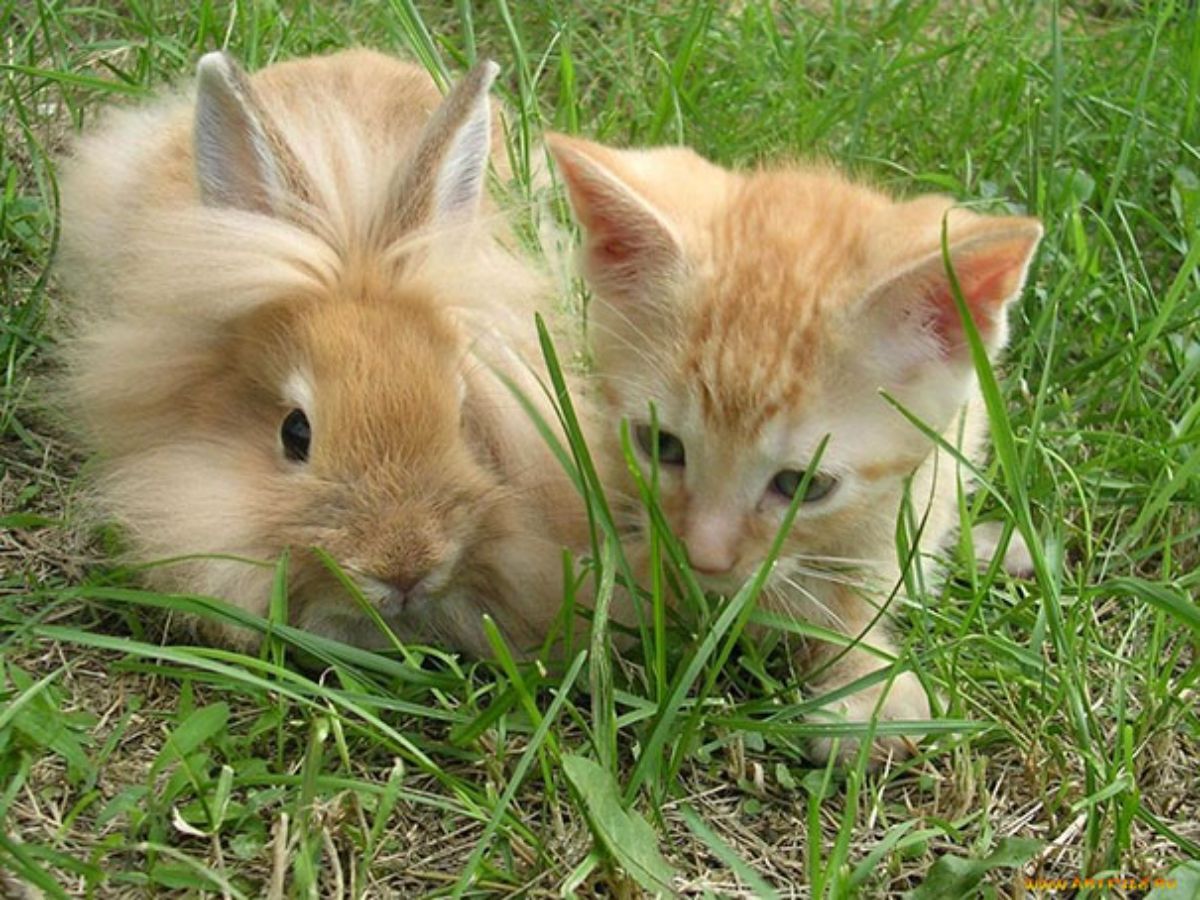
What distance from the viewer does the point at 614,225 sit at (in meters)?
2.98

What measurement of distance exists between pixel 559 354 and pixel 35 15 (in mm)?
2371

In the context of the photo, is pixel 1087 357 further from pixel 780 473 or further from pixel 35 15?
pixel 35 15

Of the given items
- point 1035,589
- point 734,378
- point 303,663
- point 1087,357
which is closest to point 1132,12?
point 1087,357

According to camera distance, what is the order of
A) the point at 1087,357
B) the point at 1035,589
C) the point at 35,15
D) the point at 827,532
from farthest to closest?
the point at 35,15 → the point at 1087,357 → the point at 1035,589 → the point at 827,532

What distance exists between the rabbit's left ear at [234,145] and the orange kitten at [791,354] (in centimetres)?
65

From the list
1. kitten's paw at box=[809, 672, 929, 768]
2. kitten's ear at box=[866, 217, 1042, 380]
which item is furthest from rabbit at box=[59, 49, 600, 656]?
kitten's ear at box=[866, 217, 1042, 380]

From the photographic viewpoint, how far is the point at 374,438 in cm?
292

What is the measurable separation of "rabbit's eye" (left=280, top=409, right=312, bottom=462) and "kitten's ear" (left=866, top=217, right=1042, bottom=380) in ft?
3.69

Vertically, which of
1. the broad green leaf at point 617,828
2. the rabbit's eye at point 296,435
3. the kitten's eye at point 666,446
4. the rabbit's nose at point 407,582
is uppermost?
the kitten's eye at point 666,446

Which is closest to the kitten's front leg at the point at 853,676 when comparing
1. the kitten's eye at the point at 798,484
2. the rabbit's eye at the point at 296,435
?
the kitten's eye at the point at 798,484

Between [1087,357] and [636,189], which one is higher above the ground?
[636,189]

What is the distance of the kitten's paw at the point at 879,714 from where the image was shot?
9.68 feet

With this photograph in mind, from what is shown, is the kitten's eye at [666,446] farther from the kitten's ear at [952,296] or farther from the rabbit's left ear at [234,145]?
the rabbit's left ear at [234,145]

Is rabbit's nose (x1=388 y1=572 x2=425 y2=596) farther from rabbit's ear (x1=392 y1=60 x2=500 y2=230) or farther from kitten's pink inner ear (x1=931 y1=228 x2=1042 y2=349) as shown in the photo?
kitten's pink inner ear (x1=931 y1=228 x2=1042 y2=349)
